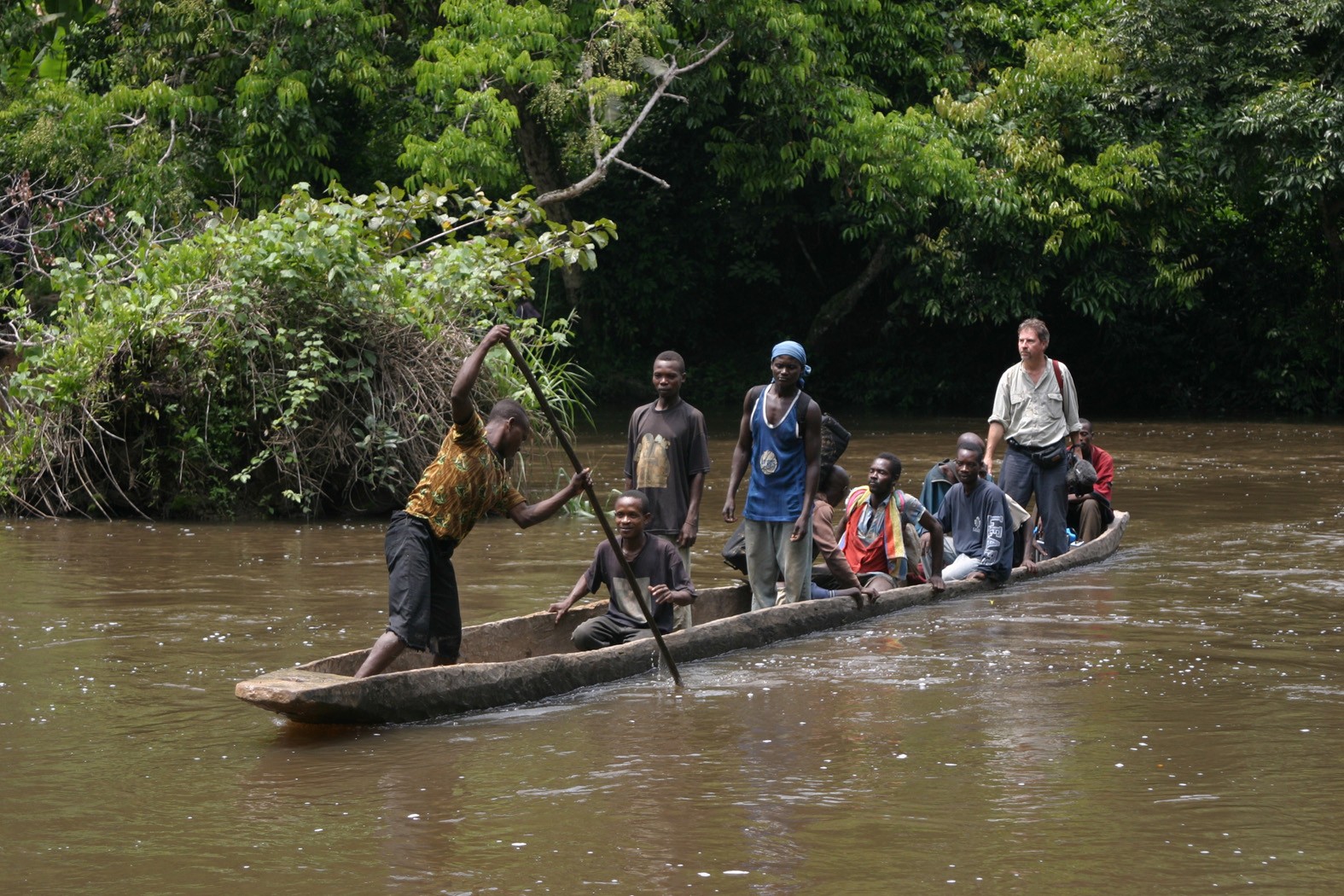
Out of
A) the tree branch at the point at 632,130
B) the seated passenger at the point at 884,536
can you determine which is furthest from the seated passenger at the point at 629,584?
the tree branch at the point at 632,130

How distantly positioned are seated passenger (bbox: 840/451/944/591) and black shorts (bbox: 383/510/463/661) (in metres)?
3.27

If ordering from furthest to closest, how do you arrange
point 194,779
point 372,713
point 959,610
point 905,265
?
point 905,265 → point 959,610 → point 372,713 → point 194,779

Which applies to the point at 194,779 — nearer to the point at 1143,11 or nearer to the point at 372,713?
the point at 372,713

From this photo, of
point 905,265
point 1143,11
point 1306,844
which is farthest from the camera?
point 905,265

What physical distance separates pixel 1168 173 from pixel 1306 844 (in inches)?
703

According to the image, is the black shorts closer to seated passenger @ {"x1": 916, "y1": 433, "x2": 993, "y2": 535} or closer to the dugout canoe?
the dugout canoe

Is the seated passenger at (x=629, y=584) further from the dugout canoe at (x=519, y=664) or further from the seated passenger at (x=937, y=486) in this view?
the seated passenger at (x=937, y=486)

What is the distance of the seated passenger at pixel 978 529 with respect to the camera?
9.98 m

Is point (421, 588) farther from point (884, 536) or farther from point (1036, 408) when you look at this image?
point (1036, 408)

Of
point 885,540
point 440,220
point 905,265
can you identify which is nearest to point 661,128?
point 905,265

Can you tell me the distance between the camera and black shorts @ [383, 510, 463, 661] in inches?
270

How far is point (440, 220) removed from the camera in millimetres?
13508

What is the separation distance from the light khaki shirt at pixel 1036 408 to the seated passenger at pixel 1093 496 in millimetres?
1118

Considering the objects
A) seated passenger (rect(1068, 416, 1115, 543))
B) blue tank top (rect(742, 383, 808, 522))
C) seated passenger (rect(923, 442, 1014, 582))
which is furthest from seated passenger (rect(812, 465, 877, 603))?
seated passenger (rect(1068, 416, 1115, 543))
